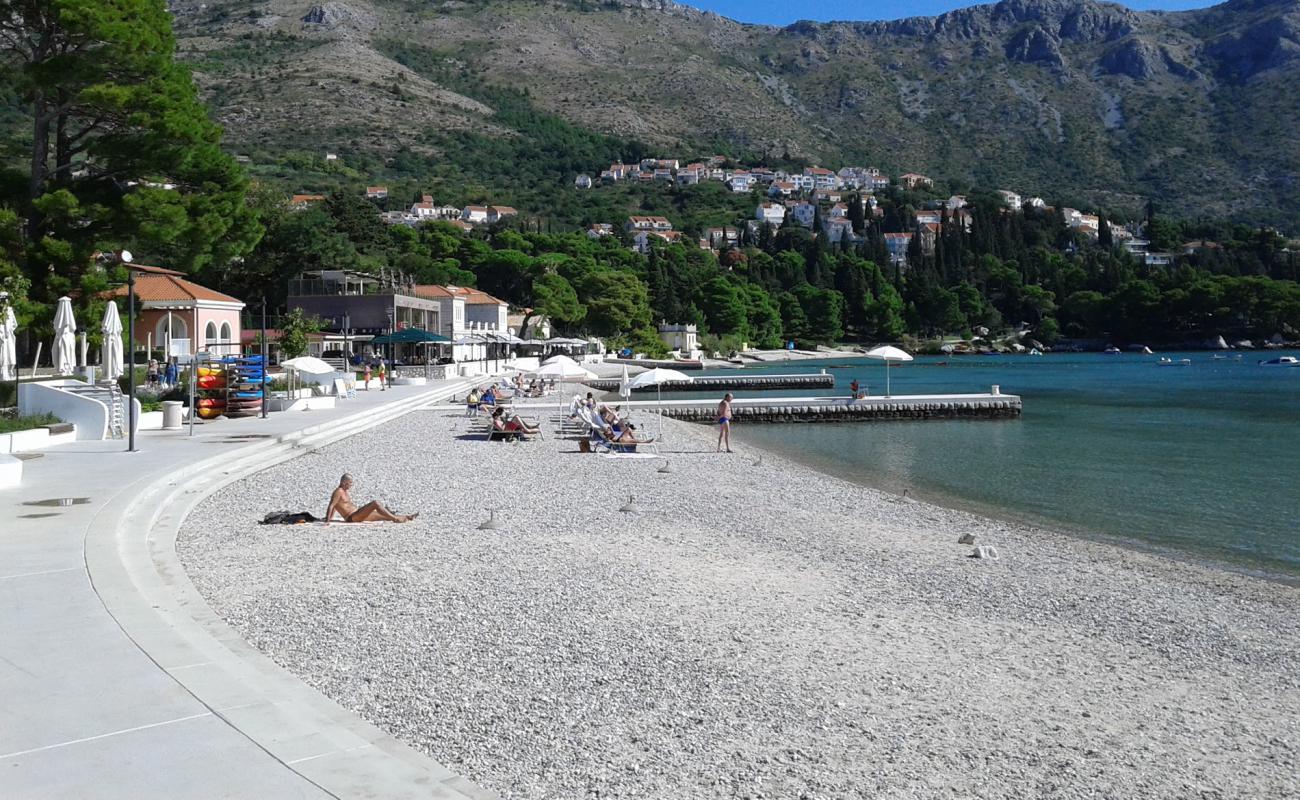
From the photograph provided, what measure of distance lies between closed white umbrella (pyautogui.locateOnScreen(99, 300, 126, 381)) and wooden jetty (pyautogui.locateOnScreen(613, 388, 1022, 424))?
2197cm

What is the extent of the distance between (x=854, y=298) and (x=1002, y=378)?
6450 cm

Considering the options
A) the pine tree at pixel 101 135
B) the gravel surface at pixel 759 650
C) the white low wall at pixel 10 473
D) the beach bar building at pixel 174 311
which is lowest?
the gravel surface at pixel 759 650

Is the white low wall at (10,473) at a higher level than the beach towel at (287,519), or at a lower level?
higher

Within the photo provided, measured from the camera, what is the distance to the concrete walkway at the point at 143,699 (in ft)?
14.2

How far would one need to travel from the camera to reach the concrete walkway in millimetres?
4320

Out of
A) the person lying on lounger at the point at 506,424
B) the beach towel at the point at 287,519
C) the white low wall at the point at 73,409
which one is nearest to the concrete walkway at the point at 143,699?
the beach towel at the point at 287,519

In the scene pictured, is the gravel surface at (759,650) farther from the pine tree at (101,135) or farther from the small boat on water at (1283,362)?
the small boat on water at (1283,362)

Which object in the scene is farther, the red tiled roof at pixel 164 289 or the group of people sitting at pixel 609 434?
the red tiled roof at pixel 164 289

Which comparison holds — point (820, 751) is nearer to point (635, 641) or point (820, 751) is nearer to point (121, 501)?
point (635, 641)

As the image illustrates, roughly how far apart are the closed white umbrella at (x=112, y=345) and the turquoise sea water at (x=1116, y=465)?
1547cm

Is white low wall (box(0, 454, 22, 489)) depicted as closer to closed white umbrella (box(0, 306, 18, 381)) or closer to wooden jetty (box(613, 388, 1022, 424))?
closed white umbrella (box(0, 306, 18, 381))

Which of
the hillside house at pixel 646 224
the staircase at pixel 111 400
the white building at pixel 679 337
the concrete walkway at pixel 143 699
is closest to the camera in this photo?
the concrete walkway at pixel 143 699

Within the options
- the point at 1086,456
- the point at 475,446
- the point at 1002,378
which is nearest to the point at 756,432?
the point at 1086,456

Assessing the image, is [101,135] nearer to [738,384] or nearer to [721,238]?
[738,384]
